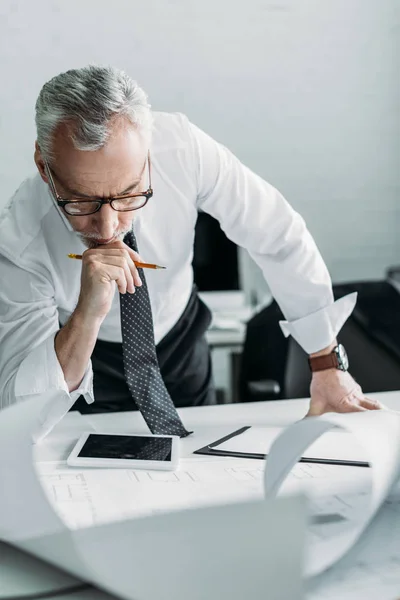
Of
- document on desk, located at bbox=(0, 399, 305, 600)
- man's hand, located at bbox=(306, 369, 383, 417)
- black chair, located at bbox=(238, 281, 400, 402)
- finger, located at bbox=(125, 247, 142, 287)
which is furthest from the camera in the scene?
black chair, located at bbox=(238, 281, 400, 402)

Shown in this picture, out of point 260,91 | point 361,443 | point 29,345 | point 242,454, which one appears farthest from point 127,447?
point 260,91

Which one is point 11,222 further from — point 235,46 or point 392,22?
point 392,22

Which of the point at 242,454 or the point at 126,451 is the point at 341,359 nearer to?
the point at 242,454

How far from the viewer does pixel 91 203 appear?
143 cm

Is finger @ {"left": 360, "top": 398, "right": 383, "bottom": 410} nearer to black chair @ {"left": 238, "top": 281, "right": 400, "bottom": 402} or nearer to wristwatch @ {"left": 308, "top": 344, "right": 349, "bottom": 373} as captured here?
wristwatch @ {"left": 308, "top": 344, "right": 349, "bottom": 373}

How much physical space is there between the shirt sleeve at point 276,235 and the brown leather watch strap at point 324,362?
3 cm

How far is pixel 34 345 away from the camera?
1.50m

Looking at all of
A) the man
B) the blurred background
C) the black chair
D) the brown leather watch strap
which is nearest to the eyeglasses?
the man

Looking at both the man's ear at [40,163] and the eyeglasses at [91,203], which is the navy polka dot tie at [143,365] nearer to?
the eyeglasses at [91,203]

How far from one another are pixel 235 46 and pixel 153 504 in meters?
3.07

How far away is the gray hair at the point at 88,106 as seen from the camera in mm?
1369

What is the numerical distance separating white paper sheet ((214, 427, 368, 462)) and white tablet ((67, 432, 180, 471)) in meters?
0.12

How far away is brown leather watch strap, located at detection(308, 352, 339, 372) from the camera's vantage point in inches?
67.3

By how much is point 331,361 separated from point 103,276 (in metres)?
0.61
